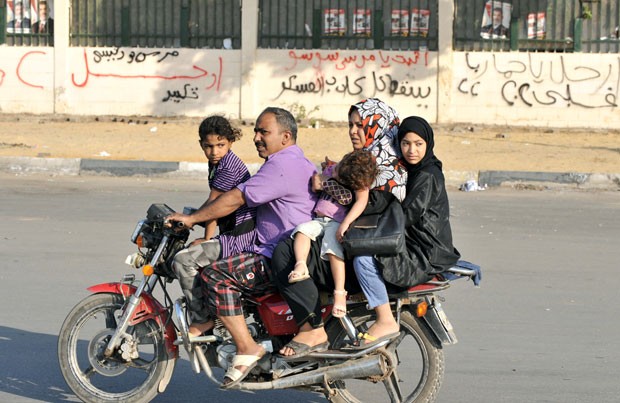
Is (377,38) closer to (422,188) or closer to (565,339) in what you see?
(565,339)

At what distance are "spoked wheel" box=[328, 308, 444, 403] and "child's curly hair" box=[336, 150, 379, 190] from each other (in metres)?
0.61

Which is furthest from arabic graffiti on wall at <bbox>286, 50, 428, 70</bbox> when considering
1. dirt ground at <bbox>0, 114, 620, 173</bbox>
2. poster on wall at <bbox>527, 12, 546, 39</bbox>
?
poster on wall at <bbox>527, 12, 546, 39</bbox>

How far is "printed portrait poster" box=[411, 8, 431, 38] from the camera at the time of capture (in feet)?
61.5

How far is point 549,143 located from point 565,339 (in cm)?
1085

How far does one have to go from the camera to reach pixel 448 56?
18.5 metres

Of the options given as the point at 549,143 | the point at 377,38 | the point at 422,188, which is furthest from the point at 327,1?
the point at 422,188

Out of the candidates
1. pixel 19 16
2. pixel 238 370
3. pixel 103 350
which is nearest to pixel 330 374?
pixel 238 370

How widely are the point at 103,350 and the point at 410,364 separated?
4.81 feet

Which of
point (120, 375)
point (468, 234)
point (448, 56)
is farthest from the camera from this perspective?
point (448, 56)

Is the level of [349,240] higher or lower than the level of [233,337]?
higher

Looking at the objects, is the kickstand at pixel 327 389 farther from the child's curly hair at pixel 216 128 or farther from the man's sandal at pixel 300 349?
the child's curly hair at pixel 216 128

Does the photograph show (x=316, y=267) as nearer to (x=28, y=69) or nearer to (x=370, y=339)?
(x=370, y=339)

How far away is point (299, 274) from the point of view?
4656 millimetres

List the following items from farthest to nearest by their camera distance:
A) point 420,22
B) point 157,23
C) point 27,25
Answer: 1. point 27,25
2. point 157,23
3. point 420,22
